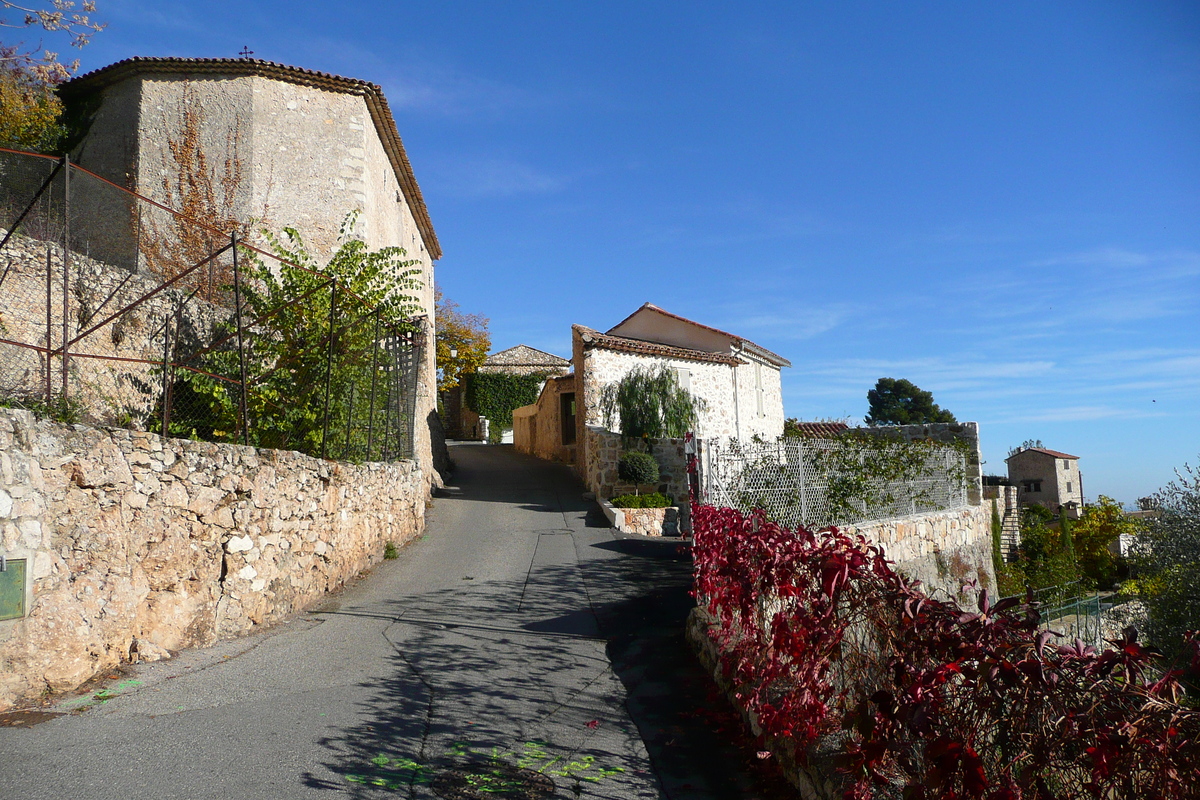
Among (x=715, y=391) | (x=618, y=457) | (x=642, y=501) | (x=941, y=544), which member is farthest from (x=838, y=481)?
(x=715, y=391)

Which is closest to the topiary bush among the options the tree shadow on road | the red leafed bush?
the tree shadow on road

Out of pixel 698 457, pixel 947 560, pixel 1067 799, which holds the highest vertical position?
pixel 698 457

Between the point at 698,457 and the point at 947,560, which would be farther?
the point at 947,560

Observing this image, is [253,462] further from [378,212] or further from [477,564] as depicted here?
[378,212]

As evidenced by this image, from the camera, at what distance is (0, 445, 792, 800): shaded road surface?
A: 384 centimetres

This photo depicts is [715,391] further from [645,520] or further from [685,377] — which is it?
[645,520]

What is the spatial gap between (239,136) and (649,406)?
1025cm

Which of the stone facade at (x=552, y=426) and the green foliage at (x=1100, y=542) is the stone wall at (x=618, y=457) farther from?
the green foliage at (x=1100, y=542)

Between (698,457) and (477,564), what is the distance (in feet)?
12.1

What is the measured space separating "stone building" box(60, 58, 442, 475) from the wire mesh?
20.3 feet

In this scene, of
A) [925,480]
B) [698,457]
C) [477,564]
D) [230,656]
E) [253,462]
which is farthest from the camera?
[925,480]

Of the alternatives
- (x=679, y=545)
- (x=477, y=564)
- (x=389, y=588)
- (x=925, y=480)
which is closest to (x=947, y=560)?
(x=925, y=480)

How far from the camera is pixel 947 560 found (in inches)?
541

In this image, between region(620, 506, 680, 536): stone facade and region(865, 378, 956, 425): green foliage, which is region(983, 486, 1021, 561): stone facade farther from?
region(865, 378, 956, 425): green foliage
